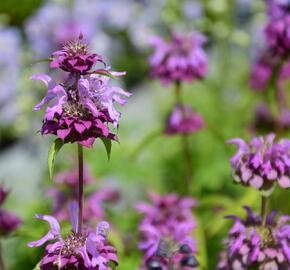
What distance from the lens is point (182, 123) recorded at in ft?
9.93

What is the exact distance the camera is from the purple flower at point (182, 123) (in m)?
3.00

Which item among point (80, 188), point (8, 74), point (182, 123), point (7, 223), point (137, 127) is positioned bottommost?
point (80, 188)

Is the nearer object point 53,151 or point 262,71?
point 53,151

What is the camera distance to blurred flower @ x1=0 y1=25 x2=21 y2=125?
→ 18.6ft

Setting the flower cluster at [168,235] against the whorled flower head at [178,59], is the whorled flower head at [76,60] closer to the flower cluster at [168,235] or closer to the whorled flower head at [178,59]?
the flower cluster at [168,235]

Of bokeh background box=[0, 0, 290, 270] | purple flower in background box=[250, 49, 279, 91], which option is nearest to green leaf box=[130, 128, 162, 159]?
bokeh background box=[0, 0, 290, 270]

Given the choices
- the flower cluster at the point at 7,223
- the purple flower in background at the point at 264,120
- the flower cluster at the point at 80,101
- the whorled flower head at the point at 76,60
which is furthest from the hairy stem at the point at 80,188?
the purple flower in background at the point at 264,120

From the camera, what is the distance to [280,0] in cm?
271

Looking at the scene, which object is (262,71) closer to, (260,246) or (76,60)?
(260,246)

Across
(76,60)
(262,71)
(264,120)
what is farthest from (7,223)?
(262,71)

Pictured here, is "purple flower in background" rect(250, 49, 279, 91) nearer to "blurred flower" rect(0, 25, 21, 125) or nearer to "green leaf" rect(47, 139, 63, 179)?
"blurred flower" rect(0, 25, 21, 125)

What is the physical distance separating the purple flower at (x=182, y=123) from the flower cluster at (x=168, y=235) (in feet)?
1.46

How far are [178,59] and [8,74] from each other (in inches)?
125

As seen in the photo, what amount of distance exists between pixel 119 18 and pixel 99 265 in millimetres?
4984
